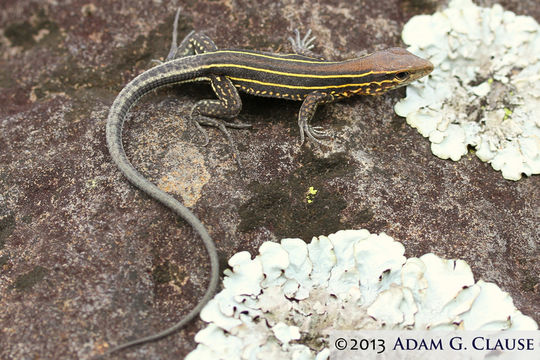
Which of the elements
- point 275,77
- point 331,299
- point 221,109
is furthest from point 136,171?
point 331,299

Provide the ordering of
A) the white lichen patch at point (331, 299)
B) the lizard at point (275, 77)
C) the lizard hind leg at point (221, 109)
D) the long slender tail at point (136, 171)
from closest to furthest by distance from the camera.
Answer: the white lichen patch at point (331, 299) → the long slender tail at point (136, 171) → the lizard hind leg at point (221, 109) → the lizard at point (275, 77)

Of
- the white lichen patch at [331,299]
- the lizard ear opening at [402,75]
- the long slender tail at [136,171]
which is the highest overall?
the lizard ear opening at [402,75]

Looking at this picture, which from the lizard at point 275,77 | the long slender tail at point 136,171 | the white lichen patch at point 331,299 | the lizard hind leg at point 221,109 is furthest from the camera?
the lizard at point 275,77

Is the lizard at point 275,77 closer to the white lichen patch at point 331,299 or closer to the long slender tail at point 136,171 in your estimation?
the long slender tail at point 136,171

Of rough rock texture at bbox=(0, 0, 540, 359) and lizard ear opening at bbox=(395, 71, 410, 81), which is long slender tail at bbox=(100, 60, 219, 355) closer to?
rough rock texture at bbox=(0, 0, 540, 359)

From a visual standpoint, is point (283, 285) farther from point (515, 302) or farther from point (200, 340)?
point (515, 302)

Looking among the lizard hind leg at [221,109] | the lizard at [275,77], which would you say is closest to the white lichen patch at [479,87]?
the lizard at [275,77]

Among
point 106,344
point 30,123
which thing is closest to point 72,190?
point 30,123
